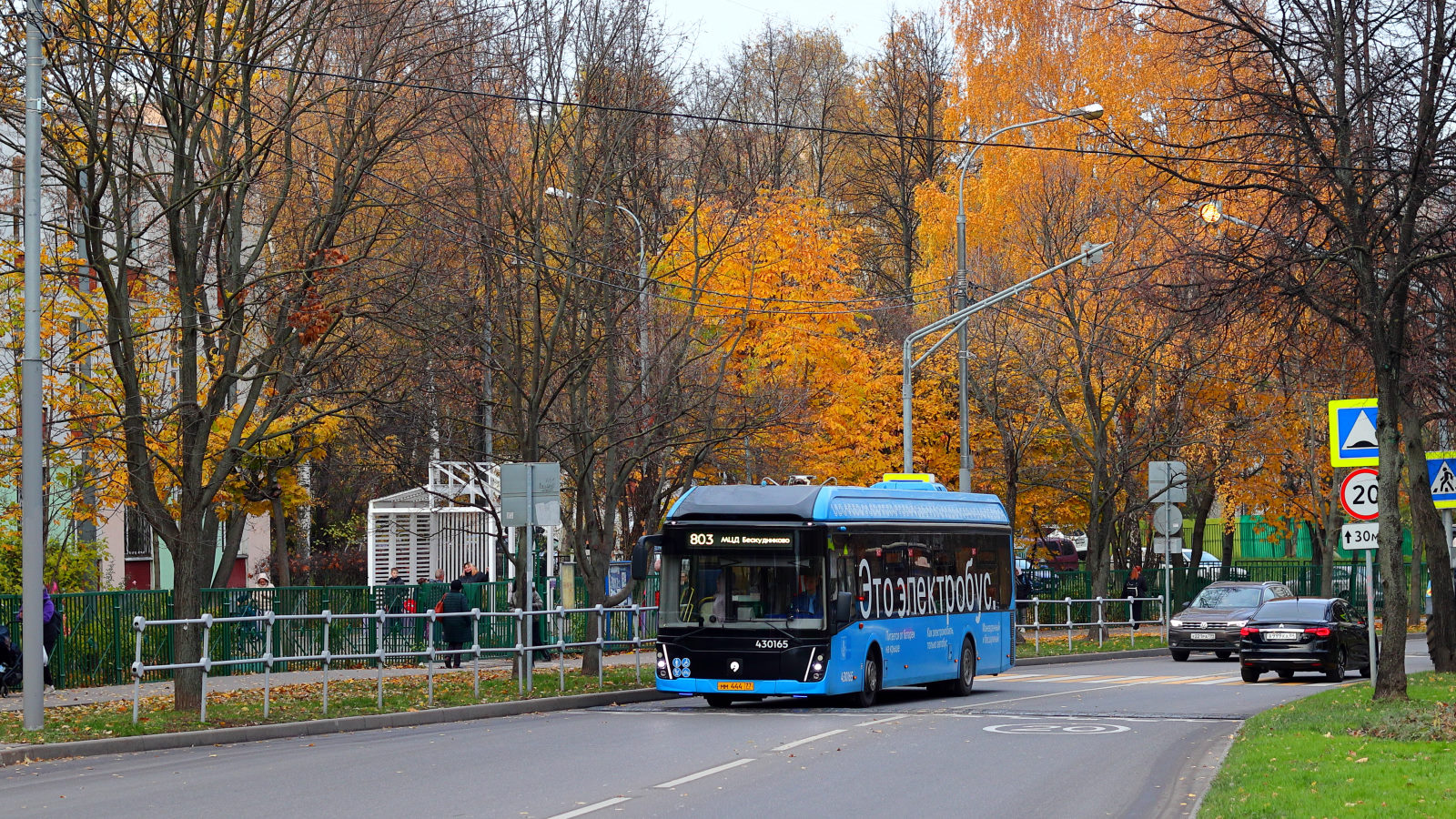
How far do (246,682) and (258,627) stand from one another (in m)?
2.41

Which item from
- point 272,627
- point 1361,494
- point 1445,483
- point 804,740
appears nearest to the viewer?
point 804,740

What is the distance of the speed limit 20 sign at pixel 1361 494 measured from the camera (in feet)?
63.7

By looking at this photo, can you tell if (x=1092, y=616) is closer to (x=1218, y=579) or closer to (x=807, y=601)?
(x=1218, y=579)

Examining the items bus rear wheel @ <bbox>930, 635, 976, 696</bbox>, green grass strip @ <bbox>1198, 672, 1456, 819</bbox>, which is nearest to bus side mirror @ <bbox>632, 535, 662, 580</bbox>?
bus rear wheel @ <bbox>930, 635, 976, 696</bbox>

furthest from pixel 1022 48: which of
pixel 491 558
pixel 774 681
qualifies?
pixel 774 681

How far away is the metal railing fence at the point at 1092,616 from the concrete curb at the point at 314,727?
14.7 m

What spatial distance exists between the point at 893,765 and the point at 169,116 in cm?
1113

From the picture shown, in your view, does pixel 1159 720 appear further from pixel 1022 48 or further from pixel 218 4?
pixel 1022 48

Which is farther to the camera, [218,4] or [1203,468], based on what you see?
[1203,468]

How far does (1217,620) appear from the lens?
122 feet

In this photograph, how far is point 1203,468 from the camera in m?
46.8

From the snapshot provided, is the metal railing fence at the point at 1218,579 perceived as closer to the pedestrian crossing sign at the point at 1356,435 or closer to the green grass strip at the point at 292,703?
the green grass strip at the point at 292,703

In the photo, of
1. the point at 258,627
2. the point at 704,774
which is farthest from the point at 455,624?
the point at 704,774

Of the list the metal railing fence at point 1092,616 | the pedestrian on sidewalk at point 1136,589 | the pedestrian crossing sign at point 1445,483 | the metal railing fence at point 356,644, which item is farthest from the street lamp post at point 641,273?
the pedestrian on sidewalk at point 1136,589
